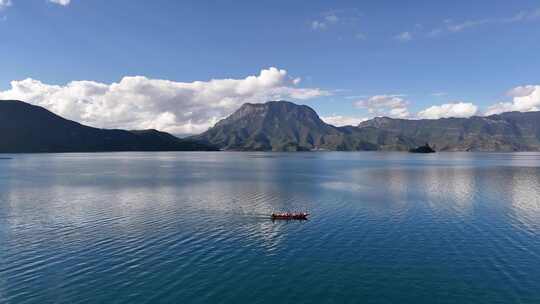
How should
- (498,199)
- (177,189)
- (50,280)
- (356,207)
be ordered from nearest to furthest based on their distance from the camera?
(50,280) < (356,207) < (498,199) < (177,189)

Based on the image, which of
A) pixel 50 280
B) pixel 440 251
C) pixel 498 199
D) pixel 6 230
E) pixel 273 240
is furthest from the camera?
pixel 498 199

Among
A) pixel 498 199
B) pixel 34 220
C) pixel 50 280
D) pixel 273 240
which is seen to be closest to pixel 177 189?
pixel 34 220

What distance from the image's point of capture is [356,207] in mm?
97125

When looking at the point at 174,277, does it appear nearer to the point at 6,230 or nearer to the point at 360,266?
the point at 360,266

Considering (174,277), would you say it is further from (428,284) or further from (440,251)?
(440,251)

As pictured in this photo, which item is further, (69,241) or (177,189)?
(177,189)

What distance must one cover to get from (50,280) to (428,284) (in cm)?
4915

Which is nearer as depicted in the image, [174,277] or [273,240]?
[174,277]

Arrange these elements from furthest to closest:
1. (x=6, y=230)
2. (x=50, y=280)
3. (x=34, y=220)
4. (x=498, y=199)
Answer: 1. (x=498, y=199)
2. (x=34, y=220)
3. (x=6, y=230)
4. (x=50, y=280)

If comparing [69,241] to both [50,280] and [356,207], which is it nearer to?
[50,280]

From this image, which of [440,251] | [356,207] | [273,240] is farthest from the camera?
[356,207]

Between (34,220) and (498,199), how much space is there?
132 meters

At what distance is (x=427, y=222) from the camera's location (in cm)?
7956

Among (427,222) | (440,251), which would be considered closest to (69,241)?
(440,251)
